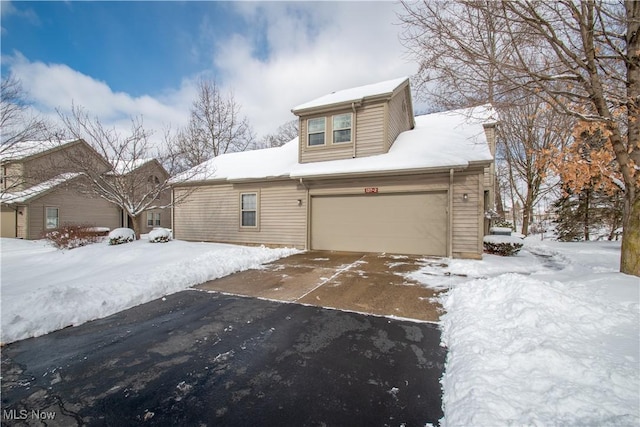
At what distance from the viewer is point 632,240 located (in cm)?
480

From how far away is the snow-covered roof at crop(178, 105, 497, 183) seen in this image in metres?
8.66

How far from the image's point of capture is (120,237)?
412 inches

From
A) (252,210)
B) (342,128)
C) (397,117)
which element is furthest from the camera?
(252,210)

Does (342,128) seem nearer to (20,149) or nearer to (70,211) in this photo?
(20,149)

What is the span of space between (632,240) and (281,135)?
28319mm

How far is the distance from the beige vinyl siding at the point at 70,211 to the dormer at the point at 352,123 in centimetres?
1343

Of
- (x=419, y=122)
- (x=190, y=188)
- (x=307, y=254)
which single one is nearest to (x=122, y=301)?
(x=307, y=254)

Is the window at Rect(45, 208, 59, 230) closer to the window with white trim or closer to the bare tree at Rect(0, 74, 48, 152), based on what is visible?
the window with white trim

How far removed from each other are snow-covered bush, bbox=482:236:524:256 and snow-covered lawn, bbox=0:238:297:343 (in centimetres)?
720

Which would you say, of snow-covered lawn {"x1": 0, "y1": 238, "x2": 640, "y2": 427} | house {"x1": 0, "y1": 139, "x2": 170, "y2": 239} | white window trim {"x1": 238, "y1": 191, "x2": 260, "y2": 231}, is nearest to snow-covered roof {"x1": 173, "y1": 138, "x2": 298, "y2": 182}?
white window trim {"x1": 238, "y1": 191, "x2": 260, "y2": 231}

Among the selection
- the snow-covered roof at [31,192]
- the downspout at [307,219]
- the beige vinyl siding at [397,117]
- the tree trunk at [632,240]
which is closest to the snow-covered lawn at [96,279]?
the downspout at [307,219]

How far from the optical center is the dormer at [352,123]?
10.5 m

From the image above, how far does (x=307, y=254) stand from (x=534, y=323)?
23.9 feet

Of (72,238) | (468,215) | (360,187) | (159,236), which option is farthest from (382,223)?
(72,238)
